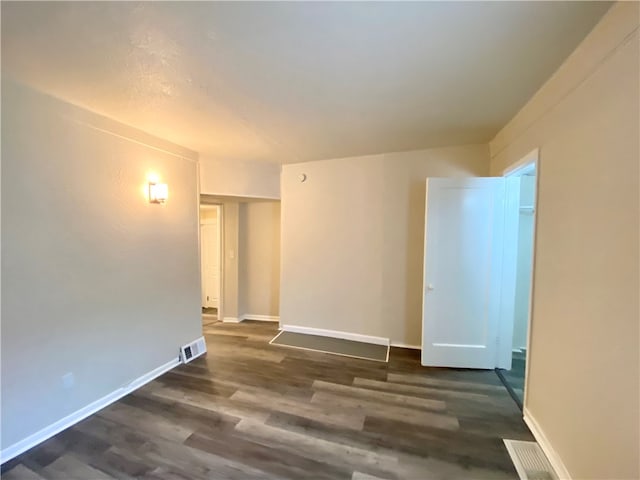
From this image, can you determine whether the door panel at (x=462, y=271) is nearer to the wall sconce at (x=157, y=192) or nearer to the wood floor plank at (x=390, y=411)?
the wood floor plank at (x=390, y=411)

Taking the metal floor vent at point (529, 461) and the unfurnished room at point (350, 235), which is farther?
the metal floor vent at point (529, 461)

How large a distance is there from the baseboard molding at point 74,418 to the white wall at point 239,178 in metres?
2.25

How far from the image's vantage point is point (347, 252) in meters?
4.15

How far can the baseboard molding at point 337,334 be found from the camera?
3.98 meters

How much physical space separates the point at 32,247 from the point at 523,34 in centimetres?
336

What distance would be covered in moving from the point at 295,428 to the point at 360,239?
2.46 metres

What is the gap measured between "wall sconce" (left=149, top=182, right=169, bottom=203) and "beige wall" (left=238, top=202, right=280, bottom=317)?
81.7 inches

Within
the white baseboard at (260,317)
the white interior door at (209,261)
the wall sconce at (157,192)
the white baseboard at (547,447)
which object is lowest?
the white baseboard at (260,317)

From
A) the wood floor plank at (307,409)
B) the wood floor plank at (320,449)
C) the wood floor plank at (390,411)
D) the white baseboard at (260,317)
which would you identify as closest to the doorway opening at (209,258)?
the white baseboard at (260,317)

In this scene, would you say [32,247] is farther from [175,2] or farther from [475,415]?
[475,415]

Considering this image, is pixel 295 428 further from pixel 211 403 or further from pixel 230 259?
pixel 230 259

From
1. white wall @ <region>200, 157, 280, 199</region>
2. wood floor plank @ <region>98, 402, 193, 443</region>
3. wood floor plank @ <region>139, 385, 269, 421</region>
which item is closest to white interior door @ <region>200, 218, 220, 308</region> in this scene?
white wall @ <region>200, 157, 280, 199</region>

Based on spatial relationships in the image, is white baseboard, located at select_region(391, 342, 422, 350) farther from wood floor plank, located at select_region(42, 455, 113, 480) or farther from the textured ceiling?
wood floor plank, located at select_region(42, 455, 113, 480)

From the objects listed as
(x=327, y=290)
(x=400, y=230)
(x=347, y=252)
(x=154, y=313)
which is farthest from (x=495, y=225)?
(x=154, y=313)
